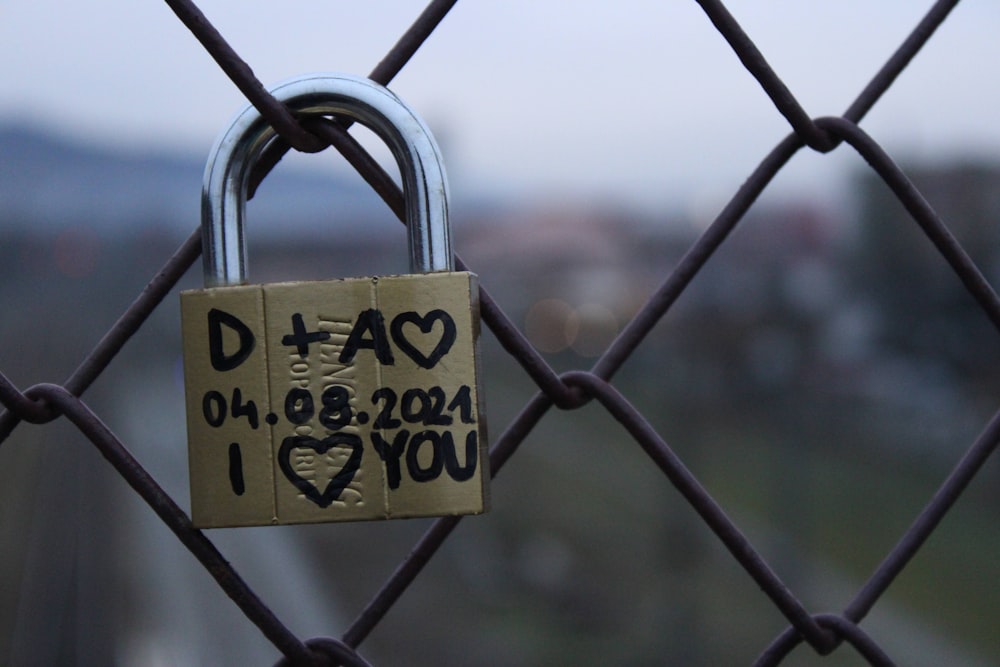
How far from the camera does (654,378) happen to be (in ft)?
48.2

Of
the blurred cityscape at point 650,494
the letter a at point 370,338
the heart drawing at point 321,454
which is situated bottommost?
the blurred cityscape at point 650,494

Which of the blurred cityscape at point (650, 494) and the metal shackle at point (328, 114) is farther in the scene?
the blurred cityscape at point (650, 494)

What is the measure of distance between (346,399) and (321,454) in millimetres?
27

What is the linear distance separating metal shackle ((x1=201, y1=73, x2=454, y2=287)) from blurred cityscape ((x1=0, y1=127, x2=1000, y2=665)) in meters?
0.04

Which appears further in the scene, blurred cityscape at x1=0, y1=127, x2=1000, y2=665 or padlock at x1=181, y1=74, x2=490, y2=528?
blurred cityscape at x1=0, y1=127, x2=1000, y2=665

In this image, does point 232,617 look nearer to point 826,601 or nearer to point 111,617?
point 111,617

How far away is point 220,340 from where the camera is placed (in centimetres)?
46

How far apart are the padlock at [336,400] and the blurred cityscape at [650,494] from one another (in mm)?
102

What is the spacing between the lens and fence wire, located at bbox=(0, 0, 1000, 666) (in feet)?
1.69

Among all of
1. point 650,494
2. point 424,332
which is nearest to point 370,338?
point 424,332

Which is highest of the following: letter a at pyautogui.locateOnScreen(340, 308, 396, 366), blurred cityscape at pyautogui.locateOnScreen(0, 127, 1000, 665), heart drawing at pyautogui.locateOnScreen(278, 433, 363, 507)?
letter a at pyautogui.locateOnScreen(340, 308, 396, 366)

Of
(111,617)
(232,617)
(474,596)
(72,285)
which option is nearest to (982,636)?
(474,596)

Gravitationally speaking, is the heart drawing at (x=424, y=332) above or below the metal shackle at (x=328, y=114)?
below

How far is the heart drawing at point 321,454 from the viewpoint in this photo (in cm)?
45
